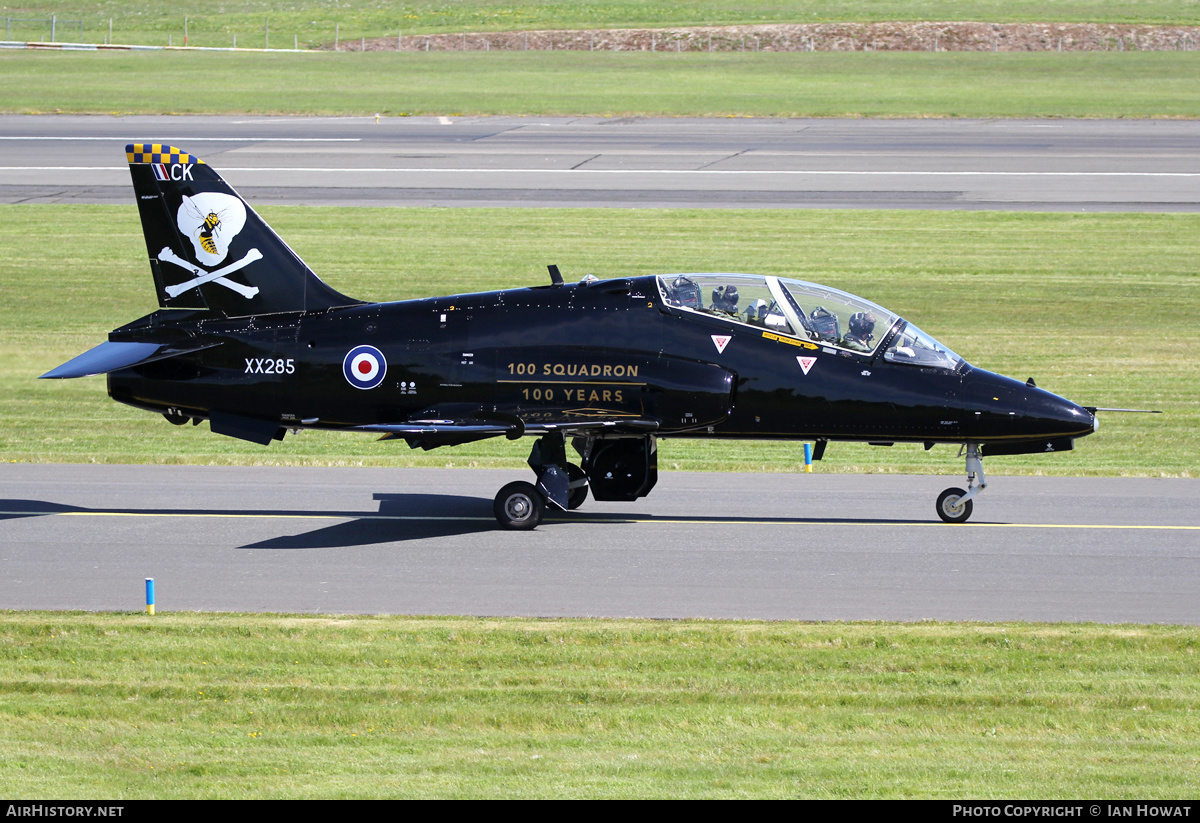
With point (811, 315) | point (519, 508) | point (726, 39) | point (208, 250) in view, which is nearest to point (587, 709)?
point (519, 508)

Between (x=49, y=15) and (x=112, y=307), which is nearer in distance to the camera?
(x=112, y=307)

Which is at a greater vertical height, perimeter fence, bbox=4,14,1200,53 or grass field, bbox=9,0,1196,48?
grass field, bbox=9,0,1196,48

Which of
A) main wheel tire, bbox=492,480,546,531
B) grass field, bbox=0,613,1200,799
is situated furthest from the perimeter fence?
grass field, bbox=0,613,1200,799

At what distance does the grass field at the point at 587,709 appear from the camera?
9.42 m

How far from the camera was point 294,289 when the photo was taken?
18078mm

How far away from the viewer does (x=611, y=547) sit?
53.5 ft

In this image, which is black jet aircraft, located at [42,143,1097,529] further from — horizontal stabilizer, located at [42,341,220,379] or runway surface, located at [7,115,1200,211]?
runway surface, located at [7,115,1200,211]

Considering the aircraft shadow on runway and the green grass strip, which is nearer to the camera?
the aircraft shadow on runway

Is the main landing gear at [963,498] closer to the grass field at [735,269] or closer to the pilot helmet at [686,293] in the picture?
the grass field at [735,269]

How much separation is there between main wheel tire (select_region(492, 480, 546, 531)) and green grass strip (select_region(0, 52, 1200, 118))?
145 feet

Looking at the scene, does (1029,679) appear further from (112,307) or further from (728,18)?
(728,18)

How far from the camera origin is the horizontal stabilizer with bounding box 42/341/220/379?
672 inches
